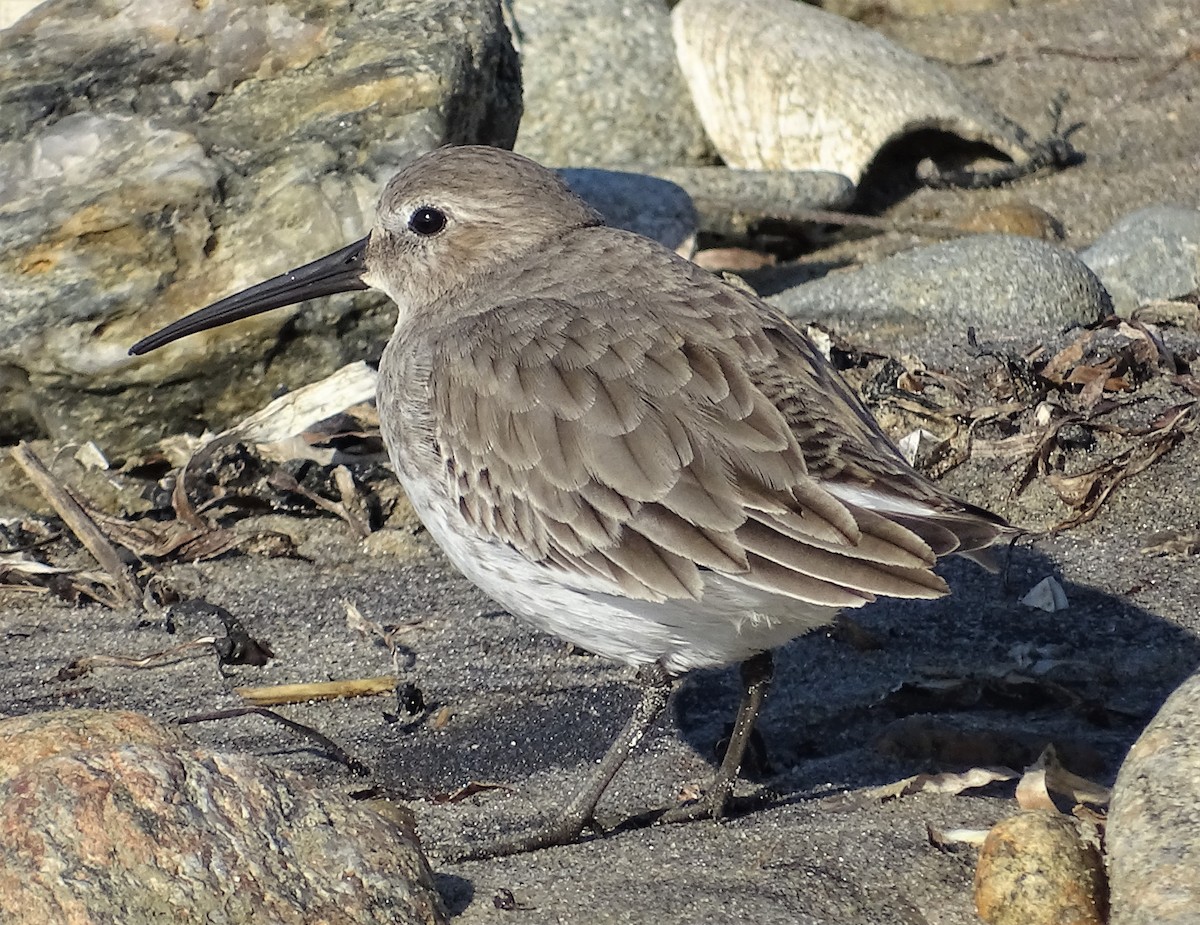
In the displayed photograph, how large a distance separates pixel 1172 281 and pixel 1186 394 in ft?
4.60

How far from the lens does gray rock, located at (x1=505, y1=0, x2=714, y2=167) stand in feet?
31.1

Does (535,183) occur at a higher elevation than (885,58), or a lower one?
higher

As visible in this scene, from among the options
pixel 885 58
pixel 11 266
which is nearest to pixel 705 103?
pixel 885 58

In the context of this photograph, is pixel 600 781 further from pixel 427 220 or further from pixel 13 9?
pixel 13 9

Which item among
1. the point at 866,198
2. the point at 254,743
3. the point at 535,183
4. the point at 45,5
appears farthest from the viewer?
the point at 866,198

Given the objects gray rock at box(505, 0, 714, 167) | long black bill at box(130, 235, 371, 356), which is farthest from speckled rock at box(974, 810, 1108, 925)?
gray rock at box(505, 0, 714, 167)

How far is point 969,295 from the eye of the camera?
6.89 meters

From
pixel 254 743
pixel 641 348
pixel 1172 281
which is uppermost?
pixel 641 348

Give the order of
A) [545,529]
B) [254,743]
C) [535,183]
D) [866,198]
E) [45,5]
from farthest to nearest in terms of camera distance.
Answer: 1. [866,198]
2. [45,5]
3. [535,183]
4. [254,743]
5. [545,529]

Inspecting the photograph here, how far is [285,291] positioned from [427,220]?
1.98ft

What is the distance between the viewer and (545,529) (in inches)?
165

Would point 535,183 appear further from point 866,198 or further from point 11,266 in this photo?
point 866,198

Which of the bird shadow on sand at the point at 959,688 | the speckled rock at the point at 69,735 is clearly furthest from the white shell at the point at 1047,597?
the speckled rock at the point at 69,735

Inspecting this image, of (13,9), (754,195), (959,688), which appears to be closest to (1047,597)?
(959,688)
